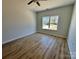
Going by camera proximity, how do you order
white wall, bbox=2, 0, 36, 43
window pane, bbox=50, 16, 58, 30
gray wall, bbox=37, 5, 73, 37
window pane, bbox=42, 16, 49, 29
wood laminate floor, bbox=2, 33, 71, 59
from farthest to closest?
window pane, bbox=42, 16, 49, 29 → window pane, bbox=50, 16, 58, 30 → gray wall, bbox=37, 5, 73, 37 → white wall, bbox=2, 0, 36, 43 → wood laminate floor, bbox=2, 33, 71, 59

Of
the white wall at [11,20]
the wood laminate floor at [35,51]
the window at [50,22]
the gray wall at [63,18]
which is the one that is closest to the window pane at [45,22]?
the window at [50,22]

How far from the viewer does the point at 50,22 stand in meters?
7.75

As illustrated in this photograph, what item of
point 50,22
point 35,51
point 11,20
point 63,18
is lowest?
point 35,51

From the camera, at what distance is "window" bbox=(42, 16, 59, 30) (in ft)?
23.3

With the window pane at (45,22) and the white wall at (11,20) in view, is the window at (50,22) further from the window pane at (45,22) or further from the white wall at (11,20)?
the white wall at (11,20)

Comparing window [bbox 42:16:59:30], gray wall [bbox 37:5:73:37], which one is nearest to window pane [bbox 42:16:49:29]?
window [bbox 42:16:59:30]

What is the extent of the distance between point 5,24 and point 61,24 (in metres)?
4.34

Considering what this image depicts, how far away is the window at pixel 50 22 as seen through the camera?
23.3 ft

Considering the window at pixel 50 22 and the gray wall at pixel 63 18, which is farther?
the window at pixel 50 22

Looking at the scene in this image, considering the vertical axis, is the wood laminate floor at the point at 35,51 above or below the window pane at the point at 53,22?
below

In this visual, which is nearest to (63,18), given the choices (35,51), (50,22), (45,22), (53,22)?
A: (53,22)

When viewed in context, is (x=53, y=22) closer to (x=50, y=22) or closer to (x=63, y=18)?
(x=50, y=22)

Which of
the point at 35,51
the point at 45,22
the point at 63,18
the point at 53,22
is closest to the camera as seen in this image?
the point at 35,51

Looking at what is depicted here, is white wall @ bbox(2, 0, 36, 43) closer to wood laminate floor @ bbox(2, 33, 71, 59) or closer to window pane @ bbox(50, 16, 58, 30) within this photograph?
wood laminate floor @ bbox(2, 33, 71, 59)
